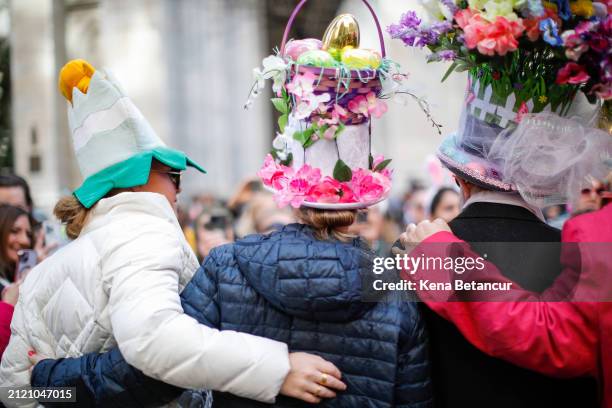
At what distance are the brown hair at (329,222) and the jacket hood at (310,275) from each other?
0.06 m

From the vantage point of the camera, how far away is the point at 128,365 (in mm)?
2217

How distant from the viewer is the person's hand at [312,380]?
2.05 meters

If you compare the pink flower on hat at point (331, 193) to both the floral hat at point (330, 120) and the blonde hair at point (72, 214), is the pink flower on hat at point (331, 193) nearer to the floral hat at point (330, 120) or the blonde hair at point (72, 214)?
the floral hat at point (330, 120)

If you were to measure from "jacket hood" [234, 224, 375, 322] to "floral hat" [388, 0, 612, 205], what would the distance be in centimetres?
59

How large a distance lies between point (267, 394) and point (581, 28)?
4.82ft

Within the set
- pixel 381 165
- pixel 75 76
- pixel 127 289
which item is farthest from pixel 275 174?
pixel 75 76

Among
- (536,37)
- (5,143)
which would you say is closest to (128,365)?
(536,37)

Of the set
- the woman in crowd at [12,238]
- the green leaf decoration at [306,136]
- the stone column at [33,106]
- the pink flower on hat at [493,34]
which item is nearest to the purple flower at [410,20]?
the pink flower on hat at [493,34]

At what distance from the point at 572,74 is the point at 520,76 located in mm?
223

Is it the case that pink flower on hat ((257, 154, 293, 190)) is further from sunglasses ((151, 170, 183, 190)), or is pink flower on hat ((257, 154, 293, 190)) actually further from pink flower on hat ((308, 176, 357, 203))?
sunglasses ((151, 170, 183, 190))

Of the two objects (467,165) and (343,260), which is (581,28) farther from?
(343,260)

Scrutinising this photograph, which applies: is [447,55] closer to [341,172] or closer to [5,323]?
[341,172]

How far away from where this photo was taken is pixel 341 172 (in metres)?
2.23

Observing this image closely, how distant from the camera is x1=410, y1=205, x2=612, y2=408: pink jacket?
6.07ft
